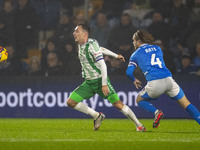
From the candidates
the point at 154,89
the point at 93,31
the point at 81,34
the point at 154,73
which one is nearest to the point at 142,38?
the point at 154,73

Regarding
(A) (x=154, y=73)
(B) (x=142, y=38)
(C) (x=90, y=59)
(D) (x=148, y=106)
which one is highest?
(B) (x=142, y=38)

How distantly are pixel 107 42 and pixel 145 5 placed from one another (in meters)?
1.81

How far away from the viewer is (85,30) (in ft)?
28.8

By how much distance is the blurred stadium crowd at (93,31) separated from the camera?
13.6 meters

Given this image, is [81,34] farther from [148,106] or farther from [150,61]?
[148,106]

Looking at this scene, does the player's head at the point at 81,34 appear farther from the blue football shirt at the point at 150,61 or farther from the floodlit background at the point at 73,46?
the floodlit background at the point at 73,46

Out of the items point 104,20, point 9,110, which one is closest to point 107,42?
point 104,20

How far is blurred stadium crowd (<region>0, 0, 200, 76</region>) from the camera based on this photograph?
13.6 metres

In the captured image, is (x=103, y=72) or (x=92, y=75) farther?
(x=92, y=75)

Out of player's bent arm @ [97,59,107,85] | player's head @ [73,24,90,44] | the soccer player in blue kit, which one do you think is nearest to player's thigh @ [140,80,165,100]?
the soccer player in blue kit

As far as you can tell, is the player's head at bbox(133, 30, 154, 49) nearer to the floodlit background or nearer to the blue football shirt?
the blue football shirt

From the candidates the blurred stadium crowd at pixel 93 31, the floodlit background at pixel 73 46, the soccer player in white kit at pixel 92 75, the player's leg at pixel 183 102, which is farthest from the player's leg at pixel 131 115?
the blurred stadium crowd at pixel 93 31

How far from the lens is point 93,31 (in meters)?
14.3
